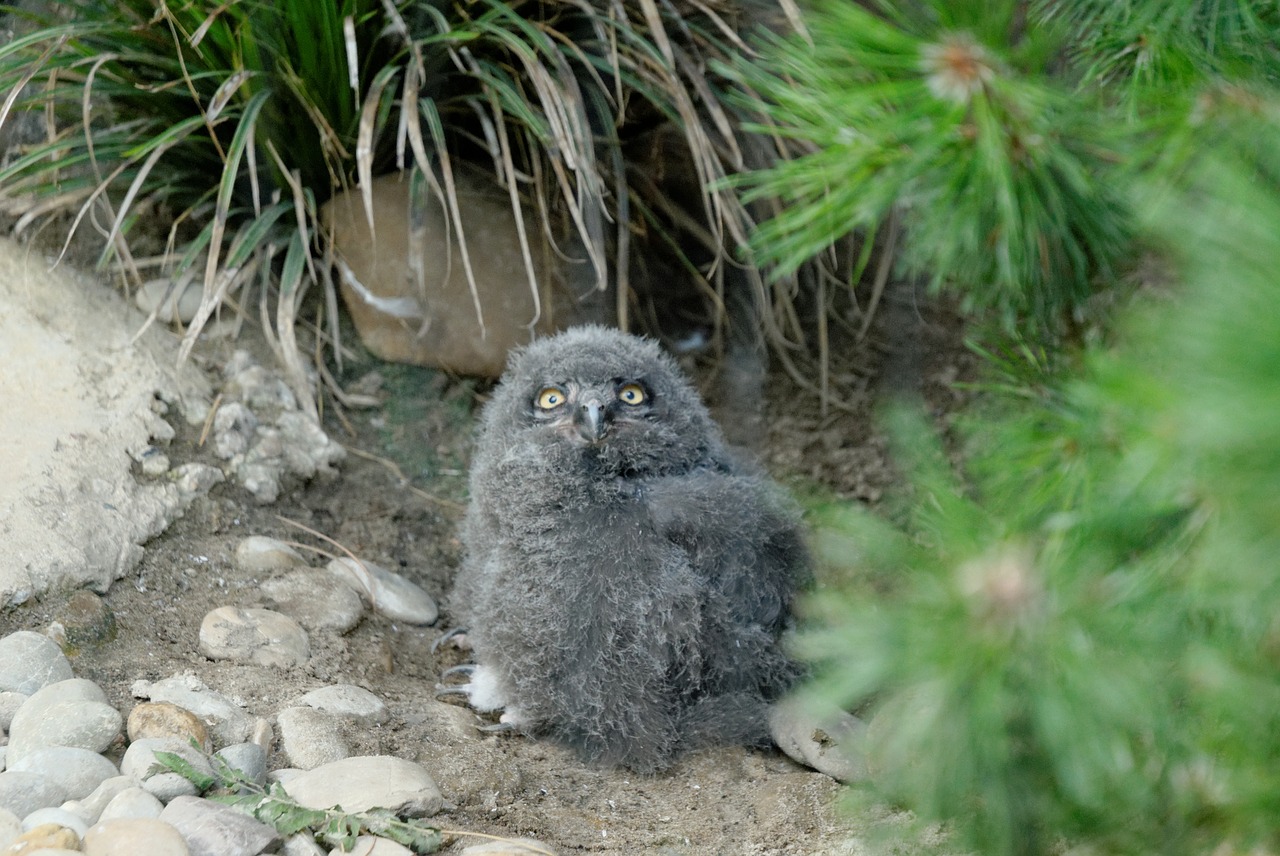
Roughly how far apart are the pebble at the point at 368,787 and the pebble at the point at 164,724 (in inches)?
10.0

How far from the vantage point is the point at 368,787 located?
2490 mm

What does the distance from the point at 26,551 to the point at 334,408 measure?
140cm

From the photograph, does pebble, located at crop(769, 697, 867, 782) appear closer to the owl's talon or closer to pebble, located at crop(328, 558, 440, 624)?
A: the owl's talon

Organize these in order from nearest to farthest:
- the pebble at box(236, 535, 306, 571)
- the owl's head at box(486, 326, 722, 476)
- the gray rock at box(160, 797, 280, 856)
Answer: the gray rock at box(160, 797, 280, 856) < the owl's head at box(486, 326, 722, 476) < the pebble at box(236, 535, 306, 571)

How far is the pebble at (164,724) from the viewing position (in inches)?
103

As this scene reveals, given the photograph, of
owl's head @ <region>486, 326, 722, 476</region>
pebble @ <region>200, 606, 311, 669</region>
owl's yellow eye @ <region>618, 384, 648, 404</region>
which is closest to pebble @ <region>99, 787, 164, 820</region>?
pebble @ <region>200, 606, 311, 669</region>

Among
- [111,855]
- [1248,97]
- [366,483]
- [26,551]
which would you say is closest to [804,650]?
[1248,97]

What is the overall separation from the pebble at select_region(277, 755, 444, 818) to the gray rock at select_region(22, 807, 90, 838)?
16.8 inches

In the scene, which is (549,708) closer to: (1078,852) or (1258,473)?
(1078,852)

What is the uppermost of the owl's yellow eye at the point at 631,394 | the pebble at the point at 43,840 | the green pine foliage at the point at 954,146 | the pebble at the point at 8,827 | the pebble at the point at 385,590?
the green pine foliage at the point at 954,146

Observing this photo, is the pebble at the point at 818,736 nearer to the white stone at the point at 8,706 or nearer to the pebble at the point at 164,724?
the pebble at the point at 164,724

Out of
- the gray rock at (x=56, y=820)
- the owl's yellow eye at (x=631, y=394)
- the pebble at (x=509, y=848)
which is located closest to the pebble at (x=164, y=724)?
the gray rock at (x=56, y=820)

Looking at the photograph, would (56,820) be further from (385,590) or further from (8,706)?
(385,590)

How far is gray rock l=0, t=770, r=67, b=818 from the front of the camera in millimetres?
2299
